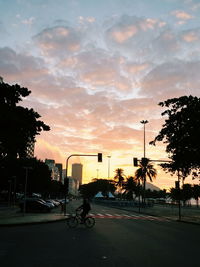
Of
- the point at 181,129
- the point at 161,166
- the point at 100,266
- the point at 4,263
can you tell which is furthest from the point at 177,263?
the point at 161,166

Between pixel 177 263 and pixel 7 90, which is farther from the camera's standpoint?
pixel 7 90

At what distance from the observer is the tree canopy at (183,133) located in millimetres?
29141

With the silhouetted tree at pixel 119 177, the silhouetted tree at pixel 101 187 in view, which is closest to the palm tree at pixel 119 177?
the silhouetted tree at pixel 119 177

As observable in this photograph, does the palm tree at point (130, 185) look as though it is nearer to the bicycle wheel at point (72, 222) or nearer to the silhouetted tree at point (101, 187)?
the silhouetted tree at point (101, 187)

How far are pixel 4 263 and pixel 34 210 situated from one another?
3158cm

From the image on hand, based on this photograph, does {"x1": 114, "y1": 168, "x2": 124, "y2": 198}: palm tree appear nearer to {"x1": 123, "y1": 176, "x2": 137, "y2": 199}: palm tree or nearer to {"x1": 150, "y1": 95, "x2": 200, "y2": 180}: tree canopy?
{"x1": 123, "y1": 176, "x2": 137, "y2": 199}: palm tree

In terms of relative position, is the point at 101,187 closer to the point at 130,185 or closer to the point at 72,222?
the point at 130,185

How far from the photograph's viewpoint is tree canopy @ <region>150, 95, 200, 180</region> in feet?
95.6

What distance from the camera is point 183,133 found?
30.0 metres

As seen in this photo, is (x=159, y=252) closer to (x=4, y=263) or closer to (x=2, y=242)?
(x=4, y=263)

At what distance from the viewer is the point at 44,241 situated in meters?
11.9

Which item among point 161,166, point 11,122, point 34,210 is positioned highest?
point 11,122

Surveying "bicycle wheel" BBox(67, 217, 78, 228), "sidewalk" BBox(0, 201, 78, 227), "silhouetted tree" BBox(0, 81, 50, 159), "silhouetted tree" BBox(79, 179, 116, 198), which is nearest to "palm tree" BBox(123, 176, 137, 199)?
"silhouetted tree" BBox(79, 179, 116, 198)

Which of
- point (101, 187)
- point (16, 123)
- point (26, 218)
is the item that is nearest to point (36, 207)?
point (26, 218)
